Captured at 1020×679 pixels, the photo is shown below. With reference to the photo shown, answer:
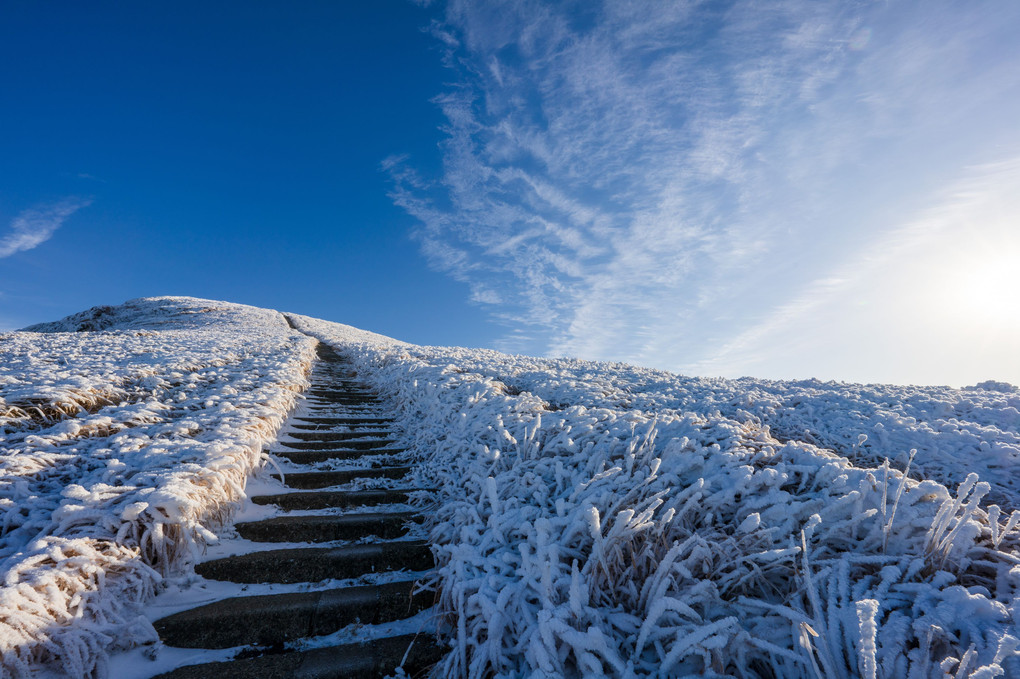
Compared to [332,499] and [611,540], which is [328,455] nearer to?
[332,499]

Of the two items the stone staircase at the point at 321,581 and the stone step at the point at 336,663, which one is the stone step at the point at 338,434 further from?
the stone step at the point at 336,663

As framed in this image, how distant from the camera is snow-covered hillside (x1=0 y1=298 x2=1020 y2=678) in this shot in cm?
193

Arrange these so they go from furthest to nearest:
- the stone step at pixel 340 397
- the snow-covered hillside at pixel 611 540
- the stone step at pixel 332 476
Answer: the stone step at pixel 340 397 → the stone step at pixel 332 476 → the snow-covered hillside at pixel 611 540

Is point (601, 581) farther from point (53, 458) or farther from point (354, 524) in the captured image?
point (53, 458)

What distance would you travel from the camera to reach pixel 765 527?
254cm

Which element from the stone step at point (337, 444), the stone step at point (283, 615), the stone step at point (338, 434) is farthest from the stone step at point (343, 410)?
the stone step at point (283, 615)

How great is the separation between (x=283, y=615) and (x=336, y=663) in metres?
0.63

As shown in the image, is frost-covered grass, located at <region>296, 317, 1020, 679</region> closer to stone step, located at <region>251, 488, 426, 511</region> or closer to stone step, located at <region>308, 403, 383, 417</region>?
stone step, located at <region>251, 488, 426, 511</region>

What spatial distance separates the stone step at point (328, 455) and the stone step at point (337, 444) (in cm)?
20

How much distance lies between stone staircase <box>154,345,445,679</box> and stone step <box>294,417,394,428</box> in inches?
64.4

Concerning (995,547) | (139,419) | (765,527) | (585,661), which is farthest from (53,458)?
(995,547)

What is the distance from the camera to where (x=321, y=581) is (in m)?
3.38

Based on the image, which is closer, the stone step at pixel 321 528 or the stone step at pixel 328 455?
the stone step at pixel 321 528

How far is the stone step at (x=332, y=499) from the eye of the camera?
4.42 metres
